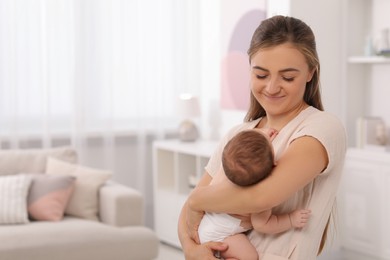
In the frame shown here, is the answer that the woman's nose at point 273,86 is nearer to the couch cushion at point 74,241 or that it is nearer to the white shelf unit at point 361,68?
the couch cushion at point 74,241

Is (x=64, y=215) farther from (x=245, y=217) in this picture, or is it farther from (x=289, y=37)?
(x=289, y=37)

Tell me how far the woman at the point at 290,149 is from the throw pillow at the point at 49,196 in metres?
2.65

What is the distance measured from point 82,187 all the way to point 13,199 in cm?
46

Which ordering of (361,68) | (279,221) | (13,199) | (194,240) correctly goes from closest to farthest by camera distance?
(279,221) → (194,240) → (13,199) → (361,68)

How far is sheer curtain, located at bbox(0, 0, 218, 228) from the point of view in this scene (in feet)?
16.5

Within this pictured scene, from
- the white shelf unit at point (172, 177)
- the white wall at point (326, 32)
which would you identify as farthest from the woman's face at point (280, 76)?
the white shelf unit at point (172, 177)

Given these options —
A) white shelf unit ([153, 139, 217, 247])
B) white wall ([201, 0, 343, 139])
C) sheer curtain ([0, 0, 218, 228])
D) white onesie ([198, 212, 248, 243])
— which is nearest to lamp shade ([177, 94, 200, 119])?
white shelf unit ([153, 139, 217, 247])

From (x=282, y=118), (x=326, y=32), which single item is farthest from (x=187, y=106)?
(x=282, y=118)

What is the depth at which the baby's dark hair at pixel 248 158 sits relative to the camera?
4.83ft

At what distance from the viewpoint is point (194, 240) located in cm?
170

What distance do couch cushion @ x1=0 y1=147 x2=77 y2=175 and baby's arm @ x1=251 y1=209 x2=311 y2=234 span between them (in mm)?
3110

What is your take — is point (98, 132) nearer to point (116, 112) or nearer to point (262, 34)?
point (116, 112)

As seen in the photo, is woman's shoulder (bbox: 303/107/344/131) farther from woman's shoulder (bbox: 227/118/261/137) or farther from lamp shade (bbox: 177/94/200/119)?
lamp shade (bbox: 177/94/200/119)

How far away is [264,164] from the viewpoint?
1.47m
